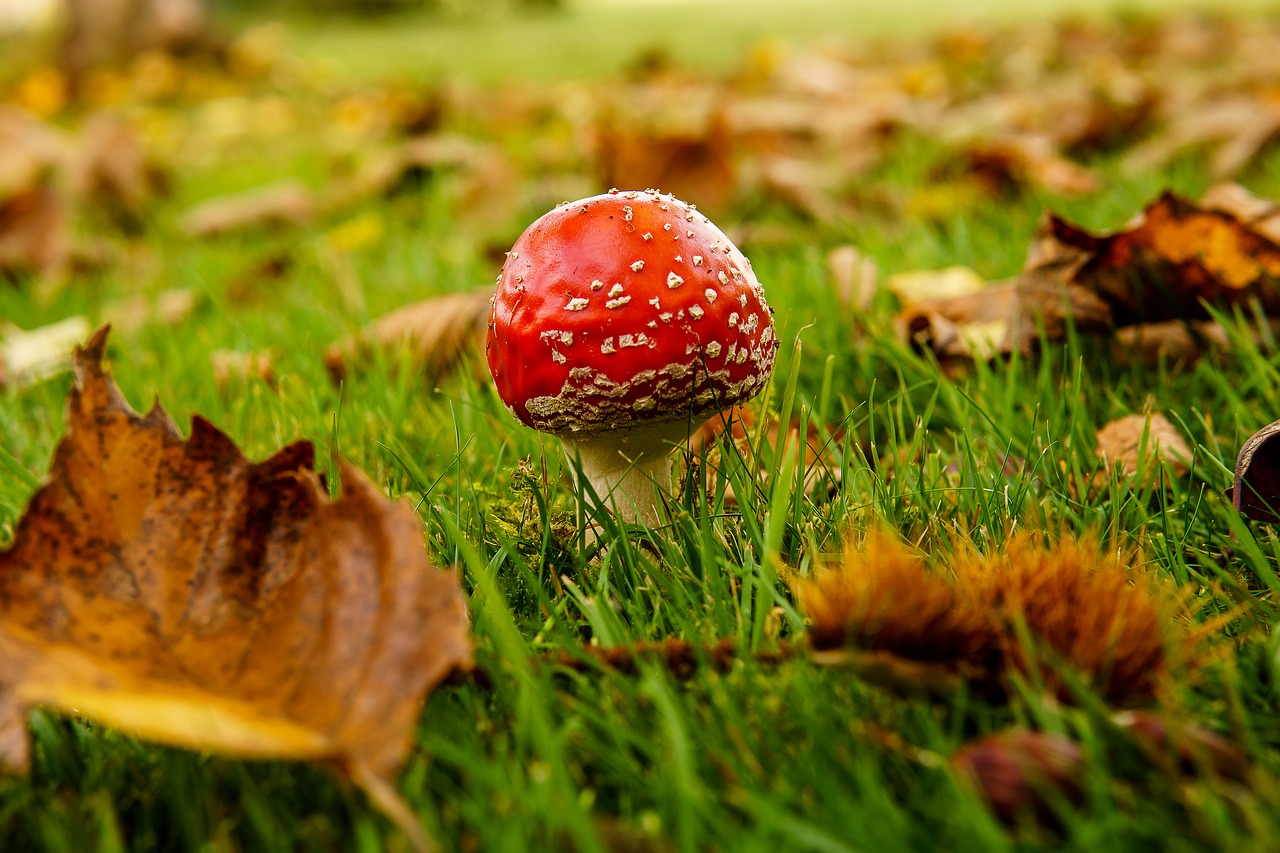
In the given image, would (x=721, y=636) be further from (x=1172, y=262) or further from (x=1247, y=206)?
(x=1247, y=206)

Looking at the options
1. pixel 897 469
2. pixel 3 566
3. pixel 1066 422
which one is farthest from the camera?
pixel 1066 422

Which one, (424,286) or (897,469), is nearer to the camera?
(897,469)

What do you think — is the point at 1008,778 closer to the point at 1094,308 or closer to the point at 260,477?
the point at 260,477

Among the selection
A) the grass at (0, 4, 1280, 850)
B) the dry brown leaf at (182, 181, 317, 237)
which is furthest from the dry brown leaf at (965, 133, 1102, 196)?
the dry brown leaf at (182, 181, 317, 237)

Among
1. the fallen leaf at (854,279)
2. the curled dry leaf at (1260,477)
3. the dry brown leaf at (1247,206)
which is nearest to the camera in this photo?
the curled dry leaf at (1260,477)

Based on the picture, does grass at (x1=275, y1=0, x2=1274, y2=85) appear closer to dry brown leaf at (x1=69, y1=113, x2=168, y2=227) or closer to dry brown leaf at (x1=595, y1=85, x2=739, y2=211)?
dry brown leaf at (x1=69, y1=113, x2=168, y2=227)

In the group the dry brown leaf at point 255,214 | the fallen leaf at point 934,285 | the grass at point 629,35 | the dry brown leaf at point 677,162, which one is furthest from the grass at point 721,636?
the grass at point 629,35

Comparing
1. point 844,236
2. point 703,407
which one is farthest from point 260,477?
point 844,236

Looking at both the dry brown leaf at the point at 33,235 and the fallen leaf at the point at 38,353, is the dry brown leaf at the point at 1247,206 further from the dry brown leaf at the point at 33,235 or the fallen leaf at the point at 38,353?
the dry brown leaf at the point at 33,235
